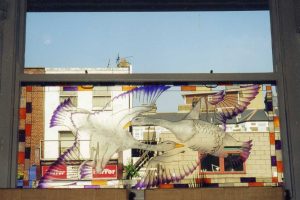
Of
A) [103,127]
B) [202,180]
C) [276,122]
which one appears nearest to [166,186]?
[202,180]

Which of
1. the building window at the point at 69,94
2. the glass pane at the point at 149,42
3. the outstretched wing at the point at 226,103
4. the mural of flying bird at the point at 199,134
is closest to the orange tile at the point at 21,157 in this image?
the building window at the point at 69,94

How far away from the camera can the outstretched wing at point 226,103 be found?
97.1 inches

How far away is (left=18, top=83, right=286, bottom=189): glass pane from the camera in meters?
2.38

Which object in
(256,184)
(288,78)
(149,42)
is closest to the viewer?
(256,184)

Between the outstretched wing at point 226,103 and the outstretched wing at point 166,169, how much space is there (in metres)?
0.25

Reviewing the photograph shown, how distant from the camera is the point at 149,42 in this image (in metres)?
2.61

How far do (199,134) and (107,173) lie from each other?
546 millimetres

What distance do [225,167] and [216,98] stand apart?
387mm

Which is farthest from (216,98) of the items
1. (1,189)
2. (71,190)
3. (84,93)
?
(1,189)

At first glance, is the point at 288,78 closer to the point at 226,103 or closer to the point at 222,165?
the point at 226,103

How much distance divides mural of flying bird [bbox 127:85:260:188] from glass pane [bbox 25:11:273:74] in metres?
0.17

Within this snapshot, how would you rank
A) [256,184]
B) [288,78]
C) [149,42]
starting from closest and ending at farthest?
[256,184] < [288,78] < [149,42]

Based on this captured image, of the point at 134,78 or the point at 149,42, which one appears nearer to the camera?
the point at 134,78

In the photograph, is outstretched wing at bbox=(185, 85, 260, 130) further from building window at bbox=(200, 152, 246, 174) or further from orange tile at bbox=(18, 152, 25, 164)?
orange tile at bbox=(18, 152, 25, 164)
